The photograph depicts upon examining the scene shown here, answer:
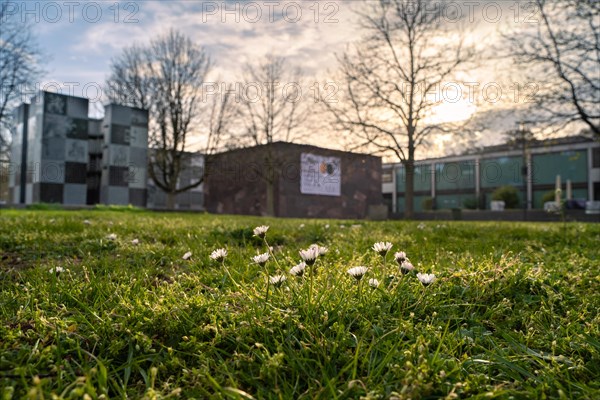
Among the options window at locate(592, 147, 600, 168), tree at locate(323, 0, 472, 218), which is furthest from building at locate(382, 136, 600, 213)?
tree at locate(323, 0, 472, 218)

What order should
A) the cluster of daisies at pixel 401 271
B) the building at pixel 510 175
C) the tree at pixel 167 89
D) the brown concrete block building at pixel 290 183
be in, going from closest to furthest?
1. the cluster of daisies at pixel 401 271
2. the tree at pixel 167 89
3. the brown concrete block building at pixel 290 183
4. the building at pixel 510 175

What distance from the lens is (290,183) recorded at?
31.5 metres

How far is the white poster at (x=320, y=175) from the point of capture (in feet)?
106

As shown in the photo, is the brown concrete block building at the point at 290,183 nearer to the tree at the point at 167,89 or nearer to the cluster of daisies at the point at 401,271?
the tree at the point at 167,89

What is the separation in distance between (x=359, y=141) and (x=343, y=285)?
19.0 m

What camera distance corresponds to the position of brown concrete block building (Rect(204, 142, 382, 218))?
30812mm

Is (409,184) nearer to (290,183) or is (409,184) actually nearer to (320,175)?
(290,183)

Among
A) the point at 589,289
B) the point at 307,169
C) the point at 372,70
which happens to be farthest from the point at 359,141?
the point at 589,289

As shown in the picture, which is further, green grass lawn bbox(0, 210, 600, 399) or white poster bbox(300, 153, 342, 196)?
white poster bbox(300, 153, 342, 196)

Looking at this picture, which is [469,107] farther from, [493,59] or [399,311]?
[399,311]

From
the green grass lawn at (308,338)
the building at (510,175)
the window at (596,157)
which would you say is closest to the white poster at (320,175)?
the building at (510,175)

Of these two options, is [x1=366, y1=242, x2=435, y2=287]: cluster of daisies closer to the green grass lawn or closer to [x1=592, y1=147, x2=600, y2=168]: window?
the green grass lawn

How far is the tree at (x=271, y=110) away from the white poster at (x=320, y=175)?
2.55 metres

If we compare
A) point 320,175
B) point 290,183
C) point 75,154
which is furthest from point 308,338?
point 320,175
